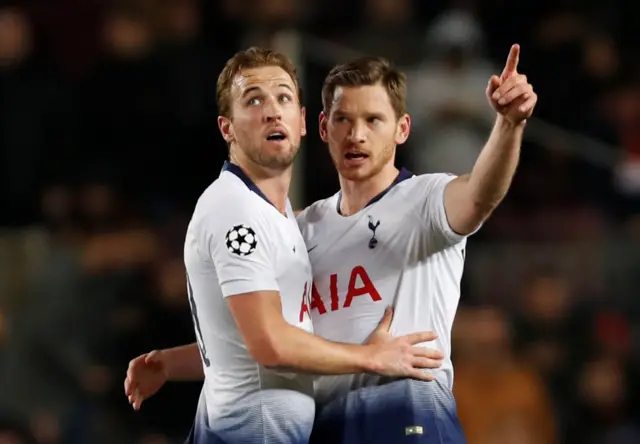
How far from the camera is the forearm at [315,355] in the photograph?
173 inches

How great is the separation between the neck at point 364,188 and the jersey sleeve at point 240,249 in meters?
0.54

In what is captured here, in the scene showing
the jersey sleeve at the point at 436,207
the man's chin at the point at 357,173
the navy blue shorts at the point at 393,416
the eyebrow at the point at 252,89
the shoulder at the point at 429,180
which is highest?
the eyebrow at the point at 252,89

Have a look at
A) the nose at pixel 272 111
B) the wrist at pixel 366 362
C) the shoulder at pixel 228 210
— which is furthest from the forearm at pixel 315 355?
the nose at pixel 272 111

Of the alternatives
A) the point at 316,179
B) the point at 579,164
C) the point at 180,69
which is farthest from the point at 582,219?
the point at 180,69

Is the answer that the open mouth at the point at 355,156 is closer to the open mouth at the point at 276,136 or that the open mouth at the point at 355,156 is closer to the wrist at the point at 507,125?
the open mouth at the point at 276,136

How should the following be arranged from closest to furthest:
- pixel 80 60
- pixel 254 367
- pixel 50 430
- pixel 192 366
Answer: pixel 254 367 → pixel 192 366 → pixel 50 430 → pixel 80 60

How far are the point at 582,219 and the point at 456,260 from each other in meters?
4.00

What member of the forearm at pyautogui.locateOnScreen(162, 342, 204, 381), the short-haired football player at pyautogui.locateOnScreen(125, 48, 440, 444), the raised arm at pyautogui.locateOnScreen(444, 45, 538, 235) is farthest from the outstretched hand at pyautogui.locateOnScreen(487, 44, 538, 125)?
the forearm at pyautogui.locateOnScreen(162, 342, 204, 381)

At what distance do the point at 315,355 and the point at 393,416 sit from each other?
1.56 feet

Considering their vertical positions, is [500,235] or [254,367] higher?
[500,235]

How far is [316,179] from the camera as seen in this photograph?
8.02 m

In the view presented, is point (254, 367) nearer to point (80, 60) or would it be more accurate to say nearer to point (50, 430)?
point (50, 430)

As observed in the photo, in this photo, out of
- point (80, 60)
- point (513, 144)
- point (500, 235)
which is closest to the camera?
point (513, 144)

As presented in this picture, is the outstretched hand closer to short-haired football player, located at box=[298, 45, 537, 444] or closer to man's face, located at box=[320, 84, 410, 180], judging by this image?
short-haired football player, located at box=[298, 45, 537, 444]
